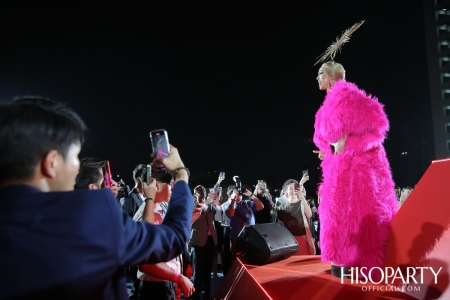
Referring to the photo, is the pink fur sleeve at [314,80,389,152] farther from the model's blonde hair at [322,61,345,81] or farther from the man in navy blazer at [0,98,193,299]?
the man in navy blazer at [0,98,193,299]

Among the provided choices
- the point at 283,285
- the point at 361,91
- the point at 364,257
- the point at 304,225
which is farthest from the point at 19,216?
the point at 304,225

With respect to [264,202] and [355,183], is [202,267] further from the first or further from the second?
[355,183]

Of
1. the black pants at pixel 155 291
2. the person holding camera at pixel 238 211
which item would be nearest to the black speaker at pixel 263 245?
the black pants at pixel 155 291

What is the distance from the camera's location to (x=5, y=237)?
1.08m

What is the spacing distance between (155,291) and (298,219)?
3.77m

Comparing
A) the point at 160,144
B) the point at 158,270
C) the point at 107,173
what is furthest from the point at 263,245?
the point at 160,144

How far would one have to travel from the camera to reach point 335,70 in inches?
127

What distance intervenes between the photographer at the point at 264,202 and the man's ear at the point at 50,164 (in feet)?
24.8

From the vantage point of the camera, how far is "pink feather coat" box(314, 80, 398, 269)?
8.38ft

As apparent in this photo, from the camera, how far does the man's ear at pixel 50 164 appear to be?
3.99 feet

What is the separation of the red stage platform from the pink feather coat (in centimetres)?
14

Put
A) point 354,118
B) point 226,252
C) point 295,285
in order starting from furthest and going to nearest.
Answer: point 226,252, point 354,118, point 295,285

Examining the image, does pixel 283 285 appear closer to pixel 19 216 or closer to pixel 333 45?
pixel 19 216

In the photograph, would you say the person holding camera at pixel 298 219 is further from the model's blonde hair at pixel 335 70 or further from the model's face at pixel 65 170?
the model's face at pixel 65 170
